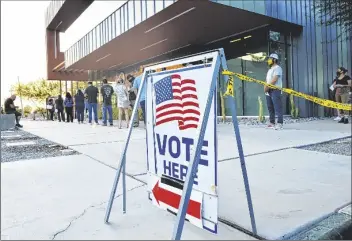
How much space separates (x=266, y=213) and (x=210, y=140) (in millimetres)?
948

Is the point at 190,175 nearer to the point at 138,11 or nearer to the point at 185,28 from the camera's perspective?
the point at 185,28

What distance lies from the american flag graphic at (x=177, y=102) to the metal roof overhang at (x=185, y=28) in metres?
8.87

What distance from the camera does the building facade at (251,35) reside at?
1141 cm

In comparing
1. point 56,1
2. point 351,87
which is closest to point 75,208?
point 351,87

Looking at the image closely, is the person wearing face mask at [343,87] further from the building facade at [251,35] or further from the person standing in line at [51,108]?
the person standing in line at [51,108]

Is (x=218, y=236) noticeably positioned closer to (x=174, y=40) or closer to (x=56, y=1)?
(x=174, y=40)

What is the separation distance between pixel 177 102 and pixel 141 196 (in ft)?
3.83

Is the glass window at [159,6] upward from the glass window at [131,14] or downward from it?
downward

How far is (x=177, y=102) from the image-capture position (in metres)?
2.02

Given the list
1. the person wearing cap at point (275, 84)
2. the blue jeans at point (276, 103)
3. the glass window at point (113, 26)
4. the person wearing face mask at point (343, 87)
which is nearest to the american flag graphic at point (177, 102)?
the person wearing cap at point (275, 84)

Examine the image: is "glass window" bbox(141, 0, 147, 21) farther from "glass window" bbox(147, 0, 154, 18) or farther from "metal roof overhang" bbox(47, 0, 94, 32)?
"metal roof overhang" bbox(47, 0, 94, 32)

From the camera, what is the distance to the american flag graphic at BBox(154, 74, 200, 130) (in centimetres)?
191

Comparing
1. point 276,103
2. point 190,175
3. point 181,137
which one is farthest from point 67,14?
Result: point 190,175

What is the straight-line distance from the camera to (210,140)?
1768mm
